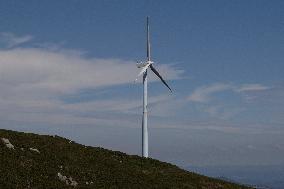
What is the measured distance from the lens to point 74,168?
48.2 meters

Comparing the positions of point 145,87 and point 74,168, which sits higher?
point 145,87

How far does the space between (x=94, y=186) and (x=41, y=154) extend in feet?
23.2

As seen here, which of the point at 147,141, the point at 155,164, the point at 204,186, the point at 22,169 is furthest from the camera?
the point at 147,141

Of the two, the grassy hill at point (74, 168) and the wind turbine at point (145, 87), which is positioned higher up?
the wind turbine at point (145, 87)

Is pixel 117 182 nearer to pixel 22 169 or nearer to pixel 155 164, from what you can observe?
pixel 22 169

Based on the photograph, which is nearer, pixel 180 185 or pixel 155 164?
pixel 180 185

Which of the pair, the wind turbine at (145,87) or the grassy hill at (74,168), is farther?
the wind turbine at (145,87)

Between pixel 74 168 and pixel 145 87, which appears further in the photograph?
pixel 145 87

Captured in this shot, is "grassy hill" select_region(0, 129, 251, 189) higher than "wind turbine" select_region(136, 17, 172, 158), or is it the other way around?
"wind turbine" select_region(136, 17, 172, 158)

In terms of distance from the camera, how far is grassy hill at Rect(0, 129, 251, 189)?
1706 inches

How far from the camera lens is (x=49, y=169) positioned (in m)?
45.7

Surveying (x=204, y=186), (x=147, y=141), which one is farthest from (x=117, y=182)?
(x=147, y=141)

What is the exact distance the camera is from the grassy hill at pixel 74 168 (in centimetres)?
4334

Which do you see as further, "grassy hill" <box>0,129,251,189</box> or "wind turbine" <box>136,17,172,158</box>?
"wind turbine" <box>136,17,172,158</box>
